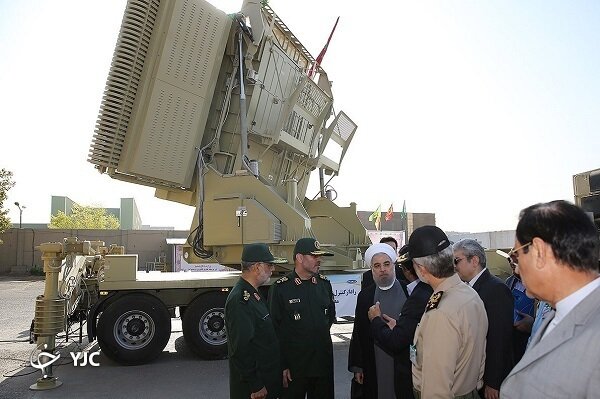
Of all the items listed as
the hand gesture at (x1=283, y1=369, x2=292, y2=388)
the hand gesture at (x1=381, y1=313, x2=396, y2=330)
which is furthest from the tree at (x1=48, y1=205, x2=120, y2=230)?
the hand gesture at (x1=381, y1=313, x2=396, y2=330)

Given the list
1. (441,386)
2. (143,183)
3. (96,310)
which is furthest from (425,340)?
(143,183)

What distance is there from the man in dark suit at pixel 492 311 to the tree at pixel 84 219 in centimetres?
4981

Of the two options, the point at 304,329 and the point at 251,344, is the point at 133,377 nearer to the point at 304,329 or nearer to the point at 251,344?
the point at 304,329

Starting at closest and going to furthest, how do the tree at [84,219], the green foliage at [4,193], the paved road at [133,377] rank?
the paved road at [133,377] < the green foliage at [4,193] < the tree at [84,219]

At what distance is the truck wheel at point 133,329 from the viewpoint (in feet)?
23.2

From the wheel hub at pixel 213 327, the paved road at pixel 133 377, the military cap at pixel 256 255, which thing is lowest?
the paved road at pixel 133 377

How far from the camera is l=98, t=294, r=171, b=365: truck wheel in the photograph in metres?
7.07

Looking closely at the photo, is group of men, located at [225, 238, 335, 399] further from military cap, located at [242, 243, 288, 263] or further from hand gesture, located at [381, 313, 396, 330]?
hand gesture, located at [381, 313, 396, 330]

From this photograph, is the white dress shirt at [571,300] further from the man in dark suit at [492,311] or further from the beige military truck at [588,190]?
the beige military truck at [588,190]

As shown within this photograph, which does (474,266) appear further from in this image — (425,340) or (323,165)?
(323,165)

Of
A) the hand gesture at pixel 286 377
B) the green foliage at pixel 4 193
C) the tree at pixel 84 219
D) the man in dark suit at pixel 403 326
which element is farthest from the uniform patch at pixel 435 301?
the tree at pixel 84 219

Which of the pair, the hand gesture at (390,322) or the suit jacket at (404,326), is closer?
the suit jacket at (404,326)

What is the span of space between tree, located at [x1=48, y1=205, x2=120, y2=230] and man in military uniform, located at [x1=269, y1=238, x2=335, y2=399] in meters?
48.9

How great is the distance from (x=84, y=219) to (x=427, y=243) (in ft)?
179
